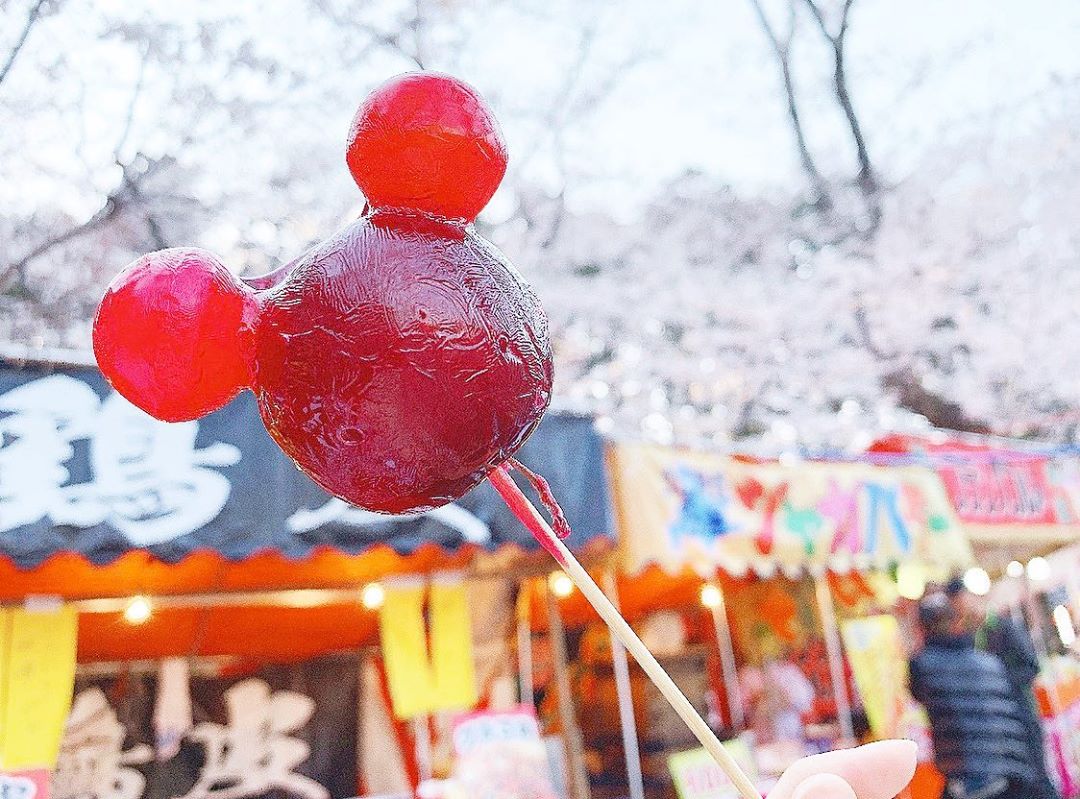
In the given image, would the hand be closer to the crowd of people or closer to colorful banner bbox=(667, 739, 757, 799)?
the crowd of people

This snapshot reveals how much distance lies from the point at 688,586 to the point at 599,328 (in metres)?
5.35

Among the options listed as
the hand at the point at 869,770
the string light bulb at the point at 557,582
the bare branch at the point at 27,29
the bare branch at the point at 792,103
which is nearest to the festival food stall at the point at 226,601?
the string light bulb at the point at 557,582

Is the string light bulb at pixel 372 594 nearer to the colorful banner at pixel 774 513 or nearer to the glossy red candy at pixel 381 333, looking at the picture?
the colorful banner at pixel 774 513

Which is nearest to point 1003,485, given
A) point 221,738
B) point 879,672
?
point 879,672

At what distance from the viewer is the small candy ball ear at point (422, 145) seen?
1288 millimetres

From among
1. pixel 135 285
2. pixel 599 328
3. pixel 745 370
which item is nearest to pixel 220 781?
pixel 135 285

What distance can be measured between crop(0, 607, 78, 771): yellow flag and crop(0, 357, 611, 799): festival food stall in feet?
0.04

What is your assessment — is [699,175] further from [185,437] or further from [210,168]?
[185,437]

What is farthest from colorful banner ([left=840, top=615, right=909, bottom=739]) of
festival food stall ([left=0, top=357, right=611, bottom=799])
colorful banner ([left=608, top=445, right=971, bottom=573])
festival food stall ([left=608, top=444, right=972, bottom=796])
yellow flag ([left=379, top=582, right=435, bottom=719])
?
yellow flag ([left=379, top=582, right=435, bottom=719])

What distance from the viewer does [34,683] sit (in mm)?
4566

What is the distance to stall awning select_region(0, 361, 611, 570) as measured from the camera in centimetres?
398

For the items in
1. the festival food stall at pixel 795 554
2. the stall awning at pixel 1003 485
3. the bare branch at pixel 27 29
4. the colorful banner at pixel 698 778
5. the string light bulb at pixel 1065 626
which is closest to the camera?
the festival food stall at pixel 795 554

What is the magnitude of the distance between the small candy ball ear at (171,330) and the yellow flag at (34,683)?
4.10 m

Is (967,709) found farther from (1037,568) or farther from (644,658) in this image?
(1037,568)
